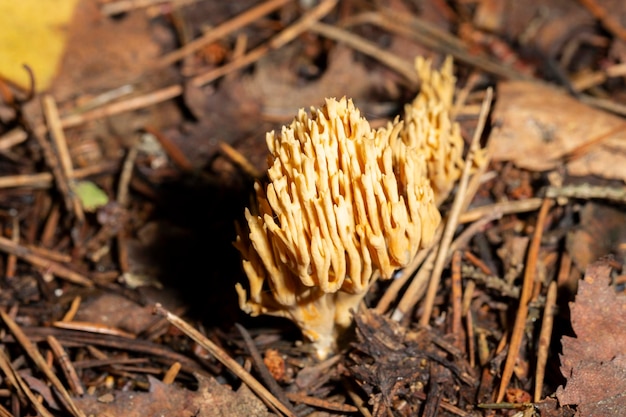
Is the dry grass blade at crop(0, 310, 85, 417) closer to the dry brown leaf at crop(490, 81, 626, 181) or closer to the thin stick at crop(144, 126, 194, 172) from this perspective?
the thin stick at crop(144, 126, 194, 172)

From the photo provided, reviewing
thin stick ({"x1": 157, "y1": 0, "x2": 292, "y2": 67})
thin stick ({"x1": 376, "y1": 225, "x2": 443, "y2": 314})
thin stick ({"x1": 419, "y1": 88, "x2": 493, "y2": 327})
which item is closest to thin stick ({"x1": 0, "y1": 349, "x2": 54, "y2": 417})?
thin stick ({"x1": 376, "y1": 225, "x2": 443, "y2": 314})

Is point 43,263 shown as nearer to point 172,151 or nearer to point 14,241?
point 14,241

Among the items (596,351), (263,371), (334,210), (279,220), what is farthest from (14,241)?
(596,351)

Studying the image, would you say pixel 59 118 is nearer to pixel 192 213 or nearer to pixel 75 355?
pixel 192 213

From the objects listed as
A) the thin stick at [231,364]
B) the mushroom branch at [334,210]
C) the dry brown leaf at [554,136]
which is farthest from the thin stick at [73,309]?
the dry brown leaf at [554,136]

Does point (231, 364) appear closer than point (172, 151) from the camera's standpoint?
Yes

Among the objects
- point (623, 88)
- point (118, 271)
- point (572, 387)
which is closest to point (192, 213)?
point (118, 271)

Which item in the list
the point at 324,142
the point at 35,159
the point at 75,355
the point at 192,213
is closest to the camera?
the point at 324,142
